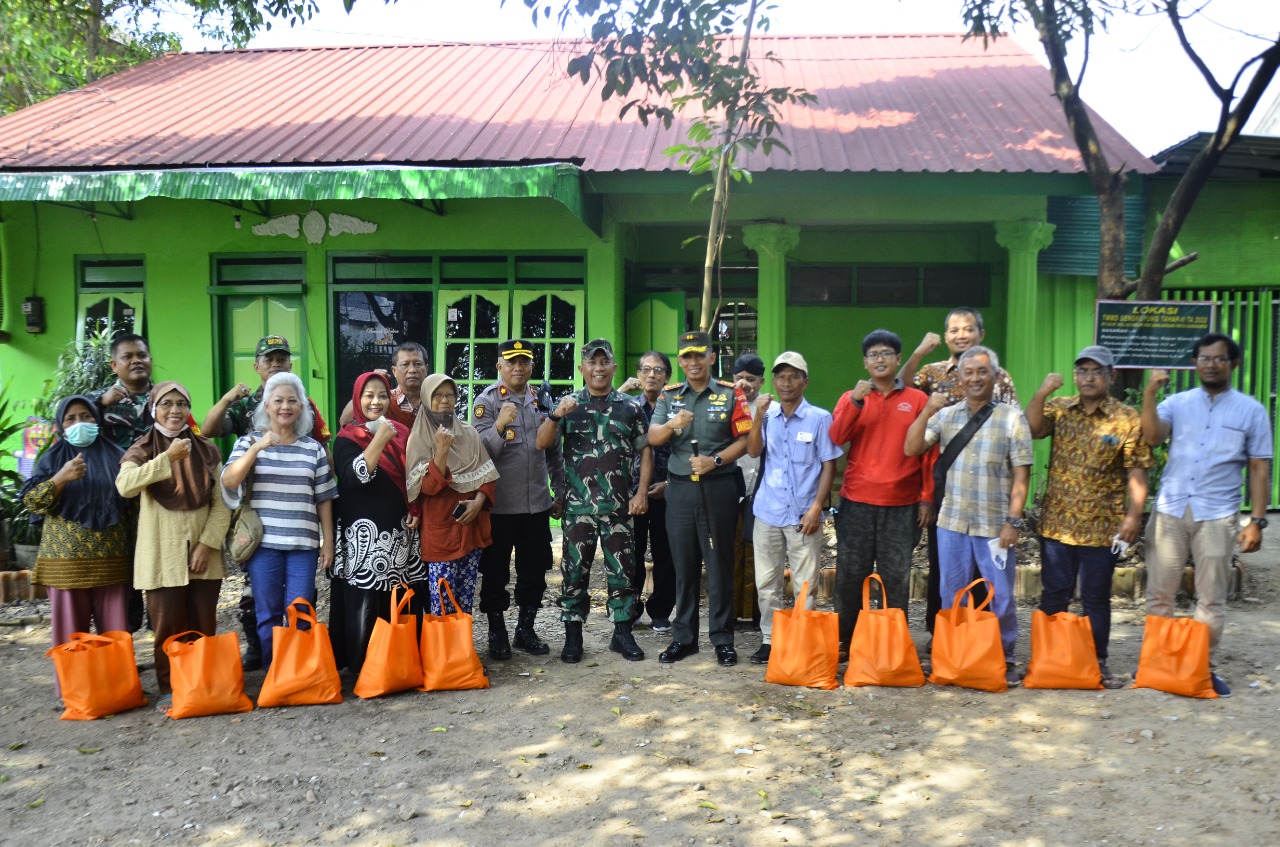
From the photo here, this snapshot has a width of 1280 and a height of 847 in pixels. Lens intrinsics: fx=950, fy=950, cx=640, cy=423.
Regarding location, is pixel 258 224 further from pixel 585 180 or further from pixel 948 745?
pixel 948 745

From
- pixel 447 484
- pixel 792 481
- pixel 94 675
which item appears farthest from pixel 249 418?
pixel 792 481

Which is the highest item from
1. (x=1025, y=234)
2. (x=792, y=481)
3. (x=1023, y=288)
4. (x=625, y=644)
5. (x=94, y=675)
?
(x=1025, y=234)

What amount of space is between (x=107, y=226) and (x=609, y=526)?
634cm

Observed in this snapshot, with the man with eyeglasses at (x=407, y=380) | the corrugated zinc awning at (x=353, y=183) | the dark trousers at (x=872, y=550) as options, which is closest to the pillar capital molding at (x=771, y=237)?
the corrugated zinc awning at (x=353, y=183)

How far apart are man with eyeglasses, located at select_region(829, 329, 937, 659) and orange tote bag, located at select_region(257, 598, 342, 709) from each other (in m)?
2.62

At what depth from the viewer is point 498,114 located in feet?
29.5

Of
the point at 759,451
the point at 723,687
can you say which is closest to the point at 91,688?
the point at 723,687

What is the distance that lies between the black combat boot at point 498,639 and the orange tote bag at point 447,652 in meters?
0.55

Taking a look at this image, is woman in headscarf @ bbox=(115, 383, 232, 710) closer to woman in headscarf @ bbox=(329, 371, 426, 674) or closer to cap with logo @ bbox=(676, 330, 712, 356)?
woman in headscarf @ bbox=(329, 371, 426, 674)

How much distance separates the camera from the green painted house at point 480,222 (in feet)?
24.6

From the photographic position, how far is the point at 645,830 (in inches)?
133

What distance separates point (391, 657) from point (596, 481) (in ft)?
4.58

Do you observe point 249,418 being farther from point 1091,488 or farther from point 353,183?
point 1091,488

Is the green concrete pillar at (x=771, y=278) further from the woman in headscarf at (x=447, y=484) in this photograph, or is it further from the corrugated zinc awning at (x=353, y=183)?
the woman in headscarf at (x=447, y=484)
